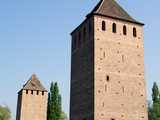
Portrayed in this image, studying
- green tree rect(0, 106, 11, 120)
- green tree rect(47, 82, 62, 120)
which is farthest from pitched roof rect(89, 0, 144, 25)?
green tree rect(0, 106, 11, 120)

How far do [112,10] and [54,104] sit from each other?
13966mm

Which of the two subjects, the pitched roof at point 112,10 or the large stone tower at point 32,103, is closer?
the pitched roof at point 112,10

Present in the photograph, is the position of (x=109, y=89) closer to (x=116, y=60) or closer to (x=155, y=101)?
(x=116, y=60)

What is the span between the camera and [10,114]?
144 ft

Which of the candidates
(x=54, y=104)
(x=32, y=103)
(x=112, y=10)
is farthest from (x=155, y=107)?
(x=112, y=10)

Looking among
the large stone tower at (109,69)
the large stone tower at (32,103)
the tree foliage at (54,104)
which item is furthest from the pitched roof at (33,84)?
the large stone tower at (109,69)

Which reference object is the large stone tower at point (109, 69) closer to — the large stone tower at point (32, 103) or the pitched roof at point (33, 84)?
the large stone tower at point (32, 103)

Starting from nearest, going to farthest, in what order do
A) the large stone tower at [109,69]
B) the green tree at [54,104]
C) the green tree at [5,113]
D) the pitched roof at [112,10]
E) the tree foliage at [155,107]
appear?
the large stone tower at [109,69] → the pitched roof at [112,10] → the green tree at [54,104] → the tree foliage at [155,107] → the green tree at [5,113]

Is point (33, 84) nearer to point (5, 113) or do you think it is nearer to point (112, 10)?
point (5, 113)

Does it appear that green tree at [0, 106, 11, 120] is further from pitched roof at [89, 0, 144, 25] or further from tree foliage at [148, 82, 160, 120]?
pitched roof at [89, 0, 144, 25]

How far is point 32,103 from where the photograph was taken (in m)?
35.5

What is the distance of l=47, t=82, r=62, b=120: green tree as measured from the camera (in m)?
33.7

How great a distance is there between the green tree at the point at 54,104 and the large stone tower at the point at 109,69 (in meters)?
8.43

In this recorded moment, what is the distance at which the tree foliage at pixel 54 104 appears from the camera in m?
33.8
